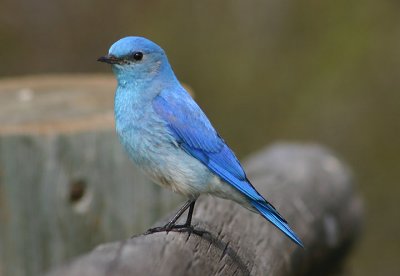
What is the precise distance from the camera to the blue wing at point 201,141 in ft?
12.5

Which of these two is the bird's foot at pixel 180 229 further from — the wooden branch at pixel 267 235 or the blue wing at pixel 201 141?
the blue wing at pixel 201 141

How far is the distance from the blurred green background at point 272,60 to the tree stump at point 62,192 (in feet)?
15.3

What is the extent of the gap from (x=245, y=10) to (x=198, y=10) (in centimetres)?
45

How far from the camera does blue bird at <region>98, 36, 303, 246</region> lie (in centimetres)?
378

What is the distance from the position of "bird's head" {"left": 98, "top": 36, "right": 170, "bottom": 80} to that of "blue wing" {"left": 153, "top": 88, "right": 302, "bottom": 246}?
11 centimetres

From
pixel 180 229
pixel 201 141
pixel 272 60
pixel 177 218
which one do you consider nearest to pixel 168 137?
pixel 201 141

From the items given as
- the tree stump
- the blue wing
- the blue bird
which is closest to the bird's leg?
the blue bird

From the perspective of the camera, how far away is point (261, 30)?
9.65 m

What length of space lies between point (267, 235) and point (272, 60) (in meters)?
5.65

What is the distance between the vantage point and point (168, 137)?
12.5 ft

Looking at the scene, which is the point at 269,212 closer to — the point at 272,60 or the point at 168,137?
the point at 168,137

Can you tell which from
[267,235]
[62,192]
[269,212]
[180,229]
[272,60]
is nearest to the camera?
[180,229]

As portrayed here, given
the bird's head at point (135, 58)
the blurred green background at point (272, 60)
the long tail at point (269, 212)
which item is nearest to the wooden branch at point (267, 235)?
the long tail at point (269, 212)

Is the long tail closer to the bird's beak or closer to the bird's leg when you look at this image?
the bird's leg
